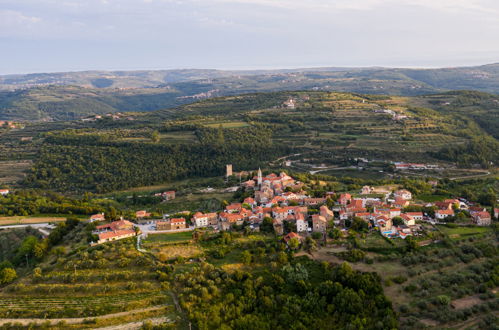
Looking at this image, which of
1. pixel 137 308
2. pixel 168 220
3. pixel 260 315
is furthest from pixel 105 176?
pixel 260 315

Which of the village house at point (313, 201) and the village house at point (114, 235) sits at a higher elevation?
the village house at point (313, 201)

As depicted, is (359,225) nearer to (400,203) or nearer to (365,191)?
(400,203)

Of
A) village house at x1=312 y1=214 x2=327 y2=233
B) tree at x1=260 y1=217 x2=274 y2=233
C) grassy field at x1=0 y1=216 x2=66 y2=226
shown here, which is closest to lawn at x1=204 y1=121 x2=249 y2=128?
grassy field at x1=0 y1=216 x2=66 y2=226

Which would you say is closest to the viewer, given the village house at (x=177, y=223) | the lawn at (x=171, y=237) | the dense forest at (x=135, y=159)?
the lawn at (x=171, y=237)

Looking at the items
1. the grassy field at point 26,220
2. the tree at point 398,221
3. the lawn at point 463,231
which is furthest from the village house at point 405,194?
the grassy field at point 26,220

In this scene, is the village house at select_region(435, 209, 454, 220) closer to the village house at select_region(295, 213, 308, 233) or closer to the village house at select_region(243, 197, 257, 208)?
the village house at select_region(295, 213, 308, 233)

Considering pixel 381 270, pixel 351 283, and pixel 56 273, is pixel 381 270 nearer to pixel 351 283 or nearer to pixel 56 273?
pixel 351 283

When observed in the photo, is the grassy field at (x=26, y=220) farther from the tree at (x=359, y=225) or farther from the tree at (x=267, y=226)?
the tree at (x=359, y=225)
